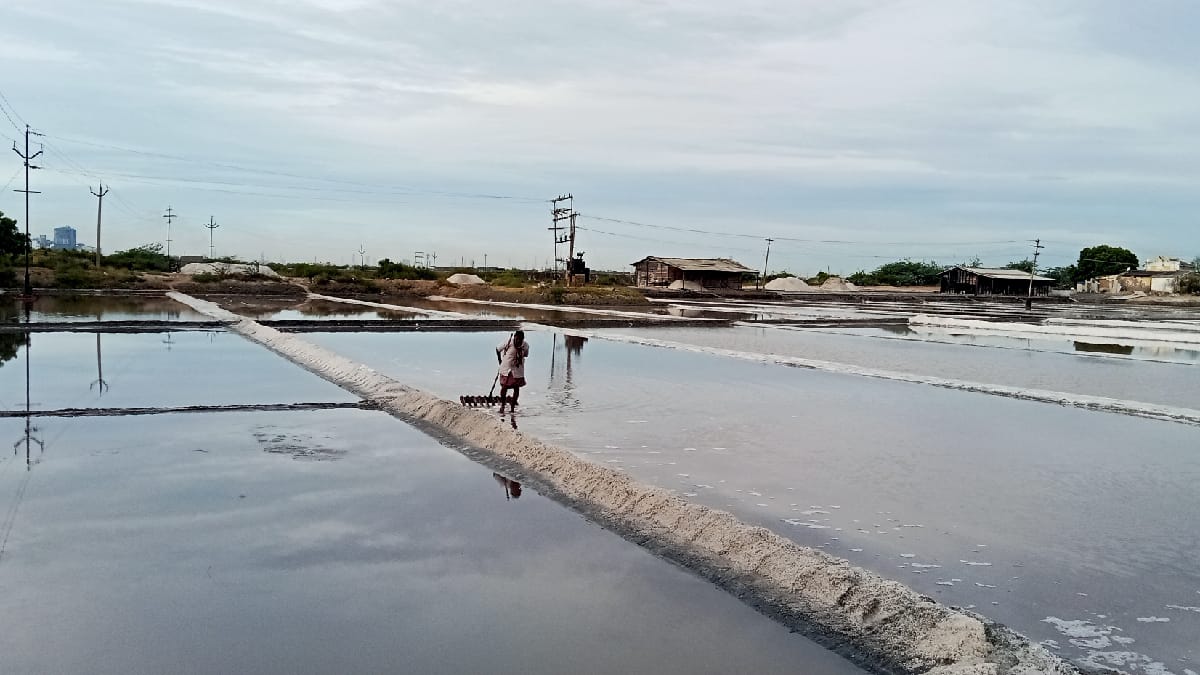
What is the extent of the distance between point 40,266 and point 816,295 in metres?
44.7

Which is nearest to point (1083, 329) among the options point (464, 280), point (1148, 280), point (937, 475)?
point (937, 475)

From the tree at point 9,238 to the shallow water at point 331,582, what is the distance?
46.1 metres

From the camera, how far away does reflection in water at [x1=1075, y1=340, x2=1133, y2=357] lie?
21562mm

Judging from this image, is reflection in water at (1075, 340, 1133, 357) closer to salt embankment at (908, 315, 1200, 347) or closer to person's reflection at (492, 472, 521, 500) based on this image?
salt embankment at (908, 315, 1200, 347)

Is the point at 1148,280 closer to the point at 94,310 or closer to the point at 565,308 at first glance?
the point at 565,308

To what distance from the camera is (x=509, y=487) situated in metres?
6.92

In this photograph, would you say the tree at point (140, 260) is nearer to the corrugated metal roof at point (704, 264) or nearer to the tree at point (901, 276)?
the corrugated metal roof at point (704, 264)

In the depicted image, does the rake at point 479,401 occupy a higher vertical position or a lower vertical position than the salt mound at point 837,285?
lower

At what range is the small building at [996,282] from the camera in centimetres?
6469

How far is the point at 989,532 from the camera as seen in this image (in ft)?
19.4

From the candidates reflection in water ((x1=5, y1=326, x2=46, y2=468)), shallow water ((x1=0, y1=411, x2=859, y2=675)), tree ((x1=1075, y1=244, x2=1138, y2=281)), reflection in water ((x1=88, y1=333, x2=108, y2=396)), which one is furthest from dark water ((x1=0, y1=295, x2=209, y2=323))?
tree ((x1=1075, y1=244, x2=1138, y2=281))

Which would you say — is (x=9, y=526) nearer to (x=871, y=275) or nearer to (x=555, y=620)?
(x=555, y=620)

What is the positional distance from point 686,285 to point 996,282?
25.1 m

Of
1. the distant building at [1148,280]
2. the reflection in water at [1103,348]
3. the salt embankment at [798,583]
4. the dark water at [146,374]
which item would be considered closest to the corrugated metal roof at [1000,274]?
the distant building at [1148,280]
